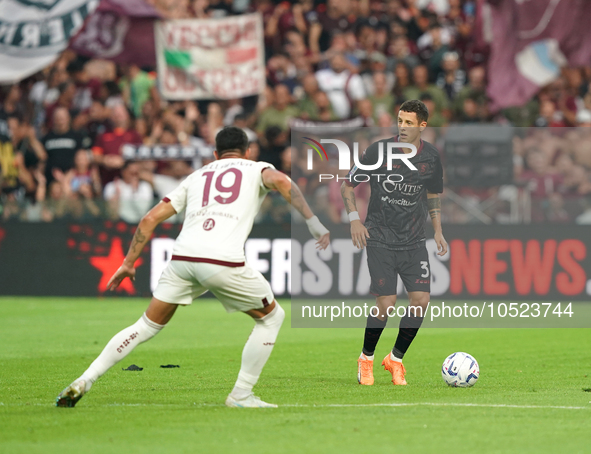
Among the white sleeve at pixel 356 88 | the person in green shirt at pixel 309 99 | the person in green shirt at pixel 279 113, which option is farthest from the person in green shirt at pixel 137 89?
the white sleeve at pixel 356 88

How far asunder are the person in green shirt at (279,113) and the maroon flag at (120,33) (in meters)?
3.06

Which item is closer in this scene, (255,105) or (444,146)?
(444,146)

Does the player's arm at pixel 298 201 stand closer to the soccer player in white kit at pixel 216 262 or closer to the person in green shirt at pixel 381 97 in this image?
the soccer player in white kit at pixel 216 262

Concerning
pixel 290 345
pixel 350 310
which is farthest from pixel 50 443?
pixel 350 310

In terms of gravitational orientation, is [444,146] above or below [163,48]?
below

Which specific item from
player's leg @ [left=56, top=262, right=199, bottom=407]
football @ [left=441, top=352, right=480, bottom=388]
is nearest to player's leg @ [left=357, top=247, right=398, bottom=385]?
football @ [left=441, top=352, right=480, bottom=388]

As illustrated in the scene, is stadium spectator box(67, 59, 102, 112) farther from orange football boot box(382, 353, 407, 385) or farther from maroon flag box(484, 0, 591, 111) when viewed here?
orange football boot box(382, 353, 407, 385)

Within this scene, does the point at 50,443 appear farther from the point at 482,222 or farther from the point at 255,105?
the point at 255,105

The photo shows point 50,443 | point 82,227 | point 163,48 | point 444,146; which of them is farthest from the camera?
point 163,48

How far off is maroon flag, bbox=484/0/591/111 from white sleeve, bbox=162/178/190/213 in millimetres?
12028

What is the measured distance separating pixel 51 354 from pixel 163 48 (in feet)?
30.8

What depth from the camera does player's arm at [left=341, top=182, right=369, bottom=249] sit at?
327 inches

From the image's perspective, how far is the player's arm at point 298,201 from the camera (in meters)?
6.54

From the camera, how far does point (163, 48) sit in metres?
18.6
